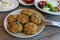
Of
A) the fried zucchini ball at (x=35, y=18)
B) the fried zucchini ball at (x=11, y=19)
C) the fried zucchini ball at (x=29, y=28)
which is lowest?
the fried zucchini ball at (x=29, y=28)

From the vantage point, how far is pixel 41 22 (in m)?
0.86

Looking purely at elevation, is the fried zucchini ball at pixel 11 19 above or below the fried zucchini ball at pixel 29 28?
above

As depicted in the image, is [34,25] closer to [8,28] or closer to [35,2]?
[8,28]

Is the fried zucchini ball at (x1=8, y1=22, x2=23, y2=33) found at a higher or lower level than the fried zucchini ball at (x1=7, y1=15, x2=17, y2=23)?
lower

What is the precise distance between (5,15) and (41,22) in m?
0.24

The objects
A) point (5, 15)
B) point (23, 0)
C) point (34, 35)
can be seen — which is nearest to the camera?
point (34, 35)

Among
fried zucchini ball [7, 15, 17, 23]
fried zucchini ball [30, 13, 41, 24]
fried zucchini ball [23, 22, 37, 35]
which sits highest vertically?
fried zucchini ball [7, 15, 17, 23]

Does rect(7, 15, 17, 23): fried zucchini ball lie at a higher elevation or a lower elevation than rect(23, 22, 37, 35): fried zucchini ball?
higher

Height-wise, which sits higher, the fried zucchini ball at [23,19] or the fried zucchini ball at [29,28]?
the fried zucchini ball at [23,19]

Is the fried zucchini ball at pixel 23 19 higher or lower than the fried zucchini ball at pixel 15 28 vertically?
higher

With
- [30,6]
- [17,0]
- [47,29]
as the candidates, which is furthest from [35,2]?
[47,29]

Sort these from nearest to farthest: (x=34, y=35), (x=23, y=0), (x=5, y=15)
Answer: (x=34, y=35) → (x=5, y=15) → (x=23, y=0)

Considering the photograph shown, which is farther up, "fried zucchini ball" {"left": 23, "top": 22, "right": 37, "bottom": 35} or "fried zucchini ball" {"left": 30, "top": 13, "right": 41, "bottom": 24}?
"fried zucchini ball" {"left": 30, "top": 13, "right": 41, "bottom": 24}

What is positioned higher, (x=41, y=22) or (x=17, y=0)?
(x=17, y=0)
